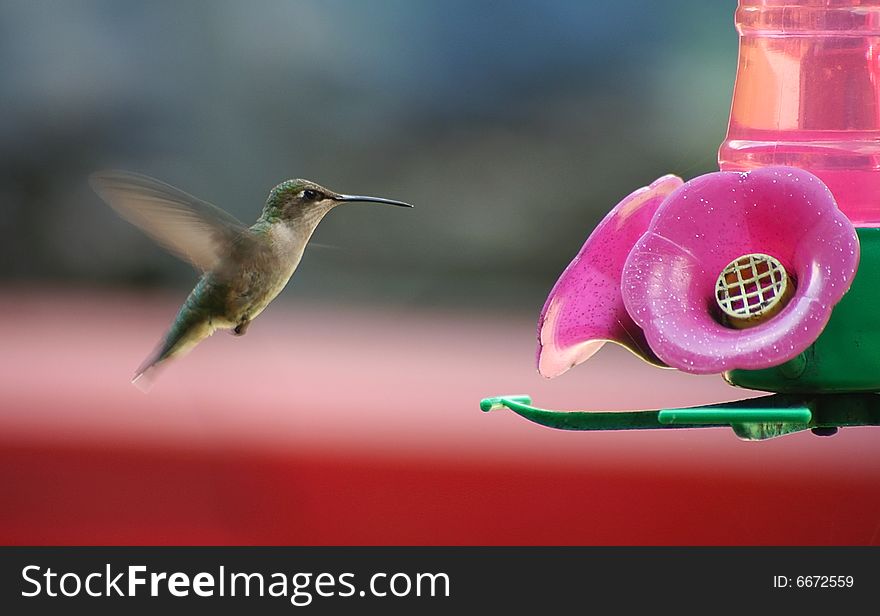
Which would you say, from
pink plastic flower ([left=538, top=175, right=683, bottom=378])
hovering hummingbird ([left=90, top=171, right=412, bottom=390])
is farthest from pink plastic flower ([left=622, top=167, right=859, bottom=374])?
hovering hummingbird ([left=90, top=171, right=412, bottom=390])

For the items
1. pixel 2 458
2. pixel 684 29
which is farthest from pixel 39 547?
pixel 684 29

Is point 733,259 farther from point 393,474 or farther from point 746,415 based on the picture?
point 393,474

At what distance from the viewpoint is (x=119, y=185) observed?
2.18m

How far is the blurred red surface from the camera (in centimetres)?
444

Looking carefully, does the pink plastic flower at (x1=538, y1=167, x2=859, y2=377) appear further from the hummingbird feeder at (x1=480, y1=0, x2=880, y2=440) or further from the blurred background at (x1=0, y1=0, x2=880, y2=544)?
the blurred background at (x1=0, y1=0, x2=880, y2=544)

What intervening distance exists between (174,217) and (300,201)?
0.22 m

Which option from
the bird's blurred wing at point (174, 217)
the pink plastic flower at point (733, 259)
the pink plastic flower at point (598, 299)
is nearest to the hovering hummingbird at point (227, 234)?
the bird's blurred wing at point (174, 217)

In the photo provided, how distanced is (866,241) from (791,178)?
16 cm

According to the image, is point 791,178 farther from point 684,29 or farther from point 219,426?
point 684,29

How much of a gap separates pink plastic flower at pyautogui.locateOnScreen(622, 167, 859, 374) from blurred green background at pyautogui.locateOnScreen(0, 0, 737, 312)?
5.30 metres

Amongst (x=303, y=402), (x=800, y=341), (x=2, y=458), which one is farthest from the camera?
(x=303, y=402)

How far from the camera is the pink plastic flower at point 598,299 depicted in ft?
6.37

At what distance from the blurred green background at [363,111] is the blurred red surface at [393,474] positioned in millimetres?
1786

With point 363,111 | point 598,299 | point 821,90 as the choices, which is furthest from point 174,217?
point 363,111
